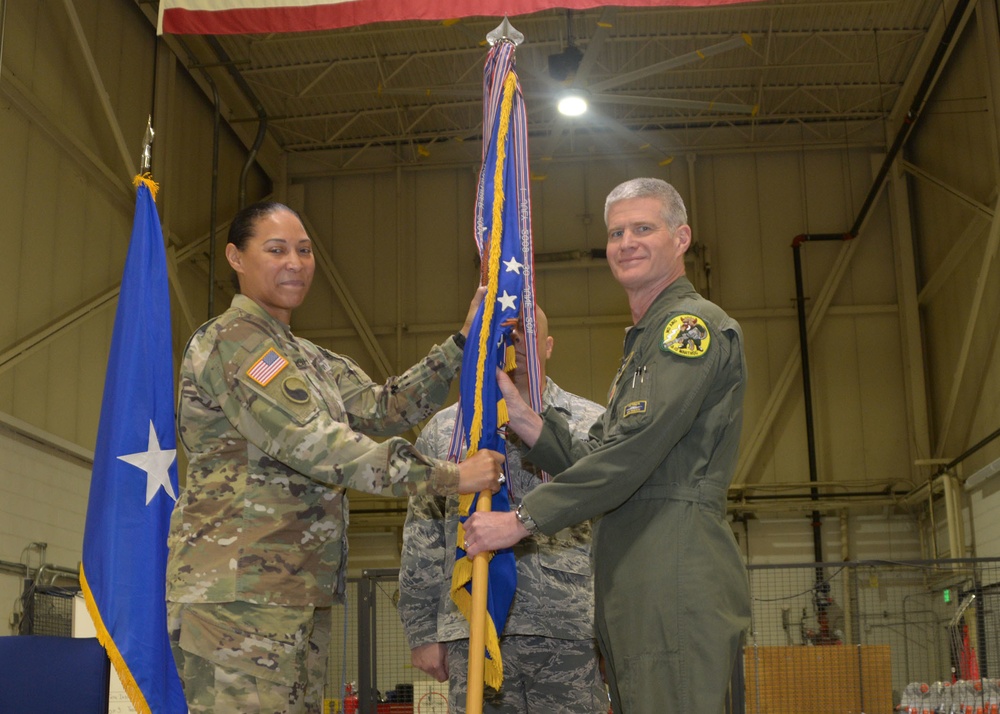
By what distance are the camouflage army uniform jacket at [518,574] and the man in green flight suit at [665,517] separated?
2.52ft

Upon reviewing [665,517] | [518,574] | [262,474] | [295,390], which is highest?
[295,390]

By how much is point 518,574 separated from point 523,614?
15cm

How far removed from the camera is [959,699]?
7.27 meters

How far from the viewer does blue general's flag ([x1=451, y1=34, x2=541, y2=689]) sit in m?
3.19

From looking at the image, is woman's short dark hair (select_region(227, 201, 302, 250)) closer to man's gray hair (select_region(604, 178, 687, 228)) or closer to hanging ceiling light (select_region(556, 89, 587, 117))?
man's gray hair (select_region(604, 178, 687, 228))

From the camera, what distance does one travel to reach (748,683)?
313 inches

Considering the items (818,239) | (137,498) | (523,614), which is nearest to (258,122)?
(818,239)

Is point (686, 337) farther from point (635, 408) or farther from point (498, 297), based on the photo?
point (498, 297)

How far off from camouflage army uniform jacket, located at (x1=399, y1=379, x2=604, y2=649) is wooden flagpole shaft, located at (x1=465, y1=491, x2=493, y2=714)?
0.65 m

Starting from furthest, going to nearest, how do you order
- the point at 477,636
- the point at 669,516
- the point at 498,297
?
the point at 498,297, the point at 477,636, the point at 669,516

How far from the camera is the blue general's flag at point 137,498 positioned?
404cm

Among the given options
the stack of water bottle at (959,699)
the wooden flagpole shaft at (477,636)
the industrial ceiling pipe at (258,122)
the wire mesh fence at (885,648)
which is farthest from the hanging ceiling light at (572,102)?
the wooden flagpole shaft at (477,636)

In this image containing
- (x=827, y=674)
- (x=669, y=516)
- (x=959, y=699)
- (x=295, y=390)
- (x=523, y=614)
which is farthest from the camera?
(x=827, y=674)

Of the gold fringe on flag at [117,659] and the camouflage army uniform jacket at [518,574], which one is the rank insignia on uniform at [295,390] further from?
the gold fringe on flag at [117,659]
